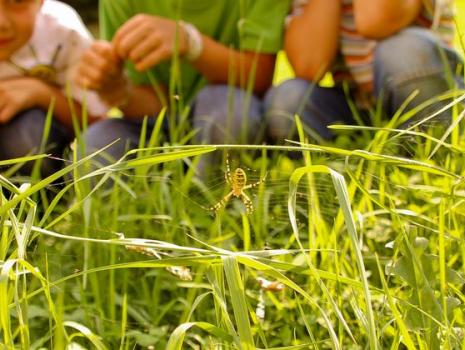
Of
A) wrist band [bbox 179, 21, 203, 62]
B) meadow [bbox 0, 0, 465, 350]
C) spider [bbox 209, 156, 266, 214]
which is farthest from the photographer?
wrist band [bbox 179, 21, 203, 62]

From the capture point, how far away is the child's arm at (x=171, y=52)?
1703 mm

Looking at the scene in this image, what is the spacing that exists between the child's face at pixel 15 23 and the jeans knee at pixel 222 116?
0.35 m

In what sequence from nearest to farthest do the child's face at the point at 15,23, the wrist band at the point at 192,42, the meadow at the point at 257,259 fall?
Answer: the meadow at the point at 257,259
the child's face at the point at 15,23
the wrist band at the point at 192,42

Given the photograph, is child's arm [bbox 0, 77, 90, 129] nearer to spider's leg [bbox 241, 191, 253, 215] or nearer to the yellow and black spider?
the yellow and black spider

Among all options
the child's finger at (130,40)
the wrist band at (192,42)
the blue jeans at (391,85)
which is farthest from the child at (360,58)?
the child's finger at (130,40)

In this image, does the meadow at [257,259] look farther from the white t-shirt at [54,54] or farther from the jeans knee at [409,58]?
the white t-shirt at [54,54]

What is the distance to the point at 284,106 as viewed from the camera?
5.71ft

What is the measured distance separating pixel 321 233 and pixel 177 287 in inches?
9.7

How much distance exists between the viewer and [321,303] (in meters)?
1.01

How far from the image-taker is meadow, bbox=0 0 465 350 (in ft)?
2.38

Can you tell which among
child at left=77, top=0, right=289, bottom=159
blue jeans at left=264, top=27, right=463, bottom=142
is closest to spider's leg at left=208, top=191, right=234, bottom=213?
child at left=77, top=0, right=289, bottom=159

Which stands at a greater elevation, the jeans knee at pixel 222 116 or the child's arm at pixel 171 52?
the child's arm at pixel 171 52

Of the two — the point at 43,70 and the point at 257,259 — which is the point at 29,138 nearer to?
the point at 43,70

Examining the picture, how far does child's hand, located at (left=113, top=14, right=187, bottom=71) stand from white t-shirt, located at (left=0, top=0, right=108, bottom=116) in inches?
6.4
